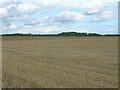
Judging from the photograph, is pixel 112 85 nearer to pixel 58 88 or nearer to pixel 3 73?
pixel 58 88

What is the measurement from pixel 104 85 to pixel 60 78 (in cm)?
180

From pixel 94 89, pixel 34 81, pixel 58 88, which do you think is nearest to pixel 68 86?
pixel 58 88

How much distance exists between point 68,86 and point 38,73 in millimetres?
2531

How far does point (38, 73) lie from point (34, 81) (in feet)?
4.87

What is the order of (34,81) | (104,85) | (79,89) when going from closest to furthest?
(79,89)
(104,85)
(34,81)

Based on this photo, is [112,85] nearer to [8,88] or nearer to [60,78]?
[60,78]

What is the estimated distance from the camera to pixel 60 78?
27.6 feet

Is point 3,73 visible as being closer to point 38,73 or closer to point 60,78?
point 38,73

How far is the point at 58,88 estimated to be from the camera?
6.96 m

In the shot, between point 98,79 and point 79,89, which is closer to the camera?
point 79,89

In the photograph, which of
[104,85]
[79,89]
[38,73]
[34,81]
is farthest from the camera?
[38,73]

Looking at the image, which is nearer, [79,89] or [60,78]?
[79,89]

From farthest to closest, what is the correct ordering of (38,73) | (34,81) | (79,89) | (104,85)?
(38,73) < (34,81) < (104,85) < (79,89)

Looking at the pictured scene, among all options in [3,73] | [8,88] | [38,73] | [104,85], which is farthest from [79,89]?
[3,73]
